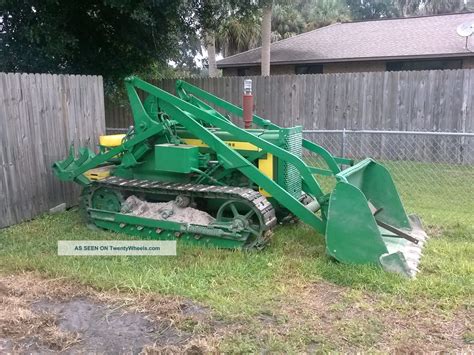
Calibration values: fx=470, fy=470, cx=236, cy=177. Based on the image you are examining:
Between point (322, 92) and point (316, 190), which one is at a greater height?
point (322, 92)

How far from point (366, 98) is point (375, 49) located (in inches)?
220

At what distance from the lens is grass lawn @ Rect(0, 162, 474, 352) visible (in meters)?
3.42

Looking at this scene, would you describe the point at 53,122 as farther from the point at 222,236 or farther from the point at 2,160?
the point at 222,236

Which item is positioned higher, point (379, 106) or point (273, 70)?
point (273, 70)

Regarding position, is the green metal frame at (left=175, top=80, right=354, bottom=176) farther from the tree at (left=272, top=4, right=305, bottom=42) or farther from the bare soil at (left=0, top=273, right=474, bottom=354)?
the tree at (left=272, top=4, right=305, bottom=42)

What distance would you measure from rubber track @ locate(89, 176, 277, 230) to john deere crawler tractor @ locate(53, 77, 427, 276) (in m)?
0.01

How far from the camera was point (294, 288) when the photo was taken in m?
4.26

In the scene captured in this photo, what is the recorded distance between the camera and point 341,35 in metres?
18.2

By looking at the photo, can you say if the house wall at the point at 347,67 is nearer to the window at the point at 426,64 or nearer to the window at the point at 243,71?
the window at the point at 426,64

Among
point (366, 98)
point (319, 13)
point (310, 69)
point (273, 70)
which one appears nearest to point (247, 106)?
point (366, 98)


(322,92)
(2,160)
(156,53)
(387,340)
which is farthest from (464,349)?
(156,53)

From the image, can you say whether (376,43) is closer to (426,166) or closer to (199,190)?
(426,166)

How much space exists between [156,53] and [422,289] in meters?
8.99

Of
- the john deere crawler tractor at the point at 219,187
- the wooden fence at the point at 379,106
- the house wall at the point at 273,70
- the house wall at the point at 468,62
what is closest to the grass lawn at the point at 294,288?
the john deere crawler tractor at the point at 219,187
